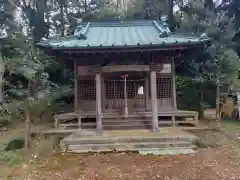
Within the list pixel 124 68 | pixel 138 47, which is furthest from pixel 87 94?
pixel 138 47

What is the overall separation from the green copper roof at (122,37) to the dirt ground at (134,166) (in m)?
3.90

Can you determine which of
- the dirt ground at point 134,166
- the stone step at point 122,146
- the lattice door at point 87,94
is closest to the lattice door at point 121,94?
the lattice door at point 87,94

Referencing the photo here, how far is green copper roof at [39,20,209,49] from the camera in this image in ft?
30.8

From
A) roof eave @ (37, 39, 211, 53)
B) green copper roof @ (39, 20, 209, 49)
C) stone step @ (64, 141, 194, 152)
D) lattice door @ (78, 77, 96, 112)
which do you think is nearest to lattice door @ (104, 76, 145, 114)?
lattice door @ (78, 77, 96, 112)

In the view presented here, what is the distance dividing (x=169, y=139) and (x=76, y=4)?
55.0 feet

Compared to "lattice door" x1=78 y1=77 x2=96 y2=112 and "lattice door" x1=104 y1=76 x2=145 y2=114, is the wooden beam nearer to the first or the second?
"lattice door" x1=104 y1=76 x2=145 y2=114

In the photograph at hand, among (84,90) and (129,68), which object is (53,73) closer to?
(84,90)

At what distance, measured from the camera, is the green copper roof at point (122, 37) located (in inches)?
369

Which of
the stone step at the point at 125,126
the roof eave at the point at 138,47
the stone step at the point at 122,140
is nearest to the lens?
the stone step at the point at 122,140

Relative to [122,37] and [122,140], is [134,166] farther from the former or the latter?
[122,37]

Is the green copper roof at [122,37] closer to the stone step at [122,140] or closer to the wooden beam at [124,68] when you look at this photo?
the wooden beam at [124,68]

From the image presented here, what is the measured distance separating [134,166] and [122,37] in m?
6.13

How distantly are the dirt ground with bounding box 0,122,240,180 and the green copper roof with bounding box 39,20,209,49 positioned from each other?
3.90m

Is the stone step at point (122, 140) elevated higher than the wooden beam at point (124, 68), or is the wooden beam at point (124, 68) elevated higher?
the wooden beam at point (124, 68)
